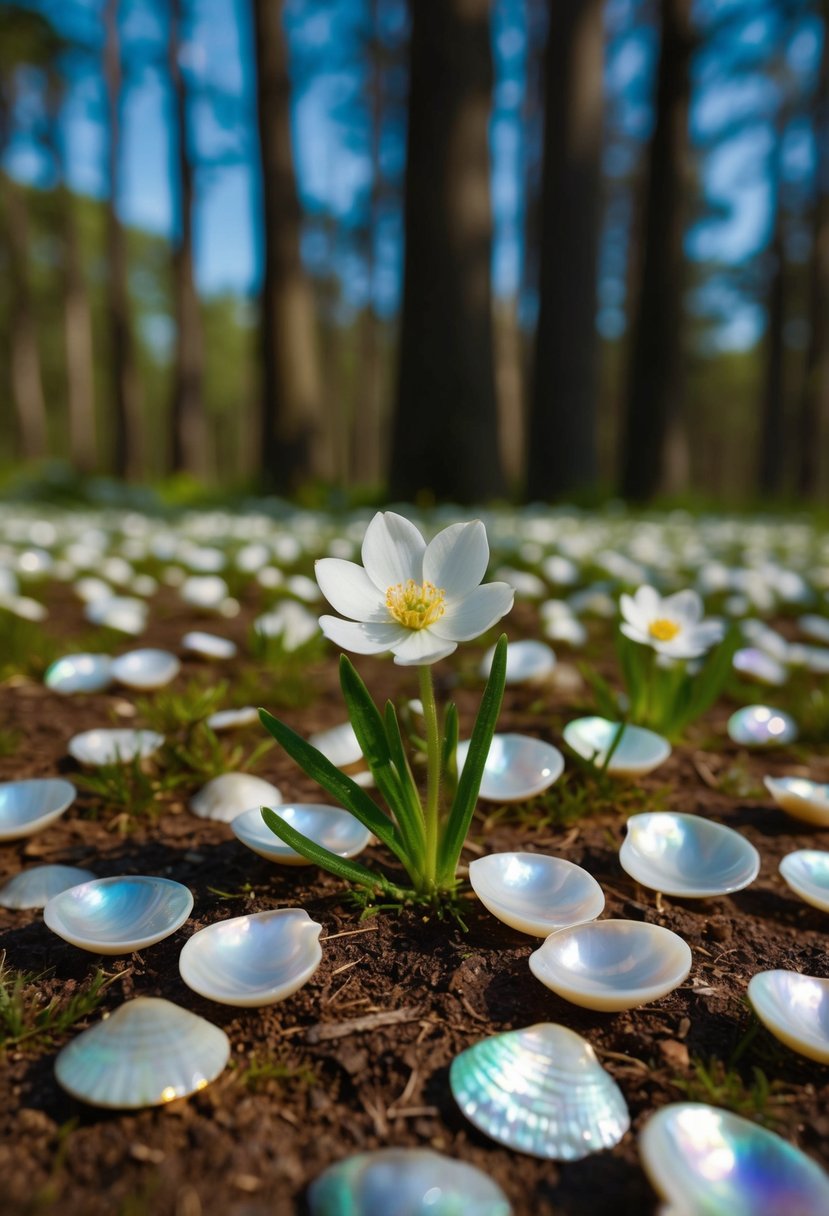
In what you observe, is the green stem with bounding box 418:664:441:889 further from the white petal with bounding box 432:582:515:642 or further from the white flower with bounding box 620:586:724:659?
the white flower with bounding box 620:586:724:659

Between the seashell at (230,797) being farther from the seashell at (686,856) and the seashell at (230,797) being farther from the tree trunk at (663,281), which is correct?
the tree trunk at (663,281)

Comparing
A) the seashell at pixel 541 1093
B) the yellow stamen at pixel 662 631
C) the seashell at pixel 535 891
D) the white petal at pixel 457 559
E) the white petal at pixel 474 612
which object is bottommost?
the seashell at pixel 541 1093

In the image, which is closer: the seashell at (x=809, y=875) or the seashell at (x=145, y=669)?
the seashell at (x=809, y=875)

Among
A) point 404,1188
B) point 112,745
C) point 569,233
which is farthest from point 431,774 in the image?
point 569,233

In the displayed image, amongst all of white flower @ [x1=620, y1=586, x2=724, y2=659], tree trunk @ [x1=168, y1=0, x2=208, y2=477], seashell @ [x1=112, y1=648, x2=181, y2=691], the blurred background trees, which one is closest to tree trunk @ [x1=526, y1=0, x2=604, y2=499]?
the blurred background trees

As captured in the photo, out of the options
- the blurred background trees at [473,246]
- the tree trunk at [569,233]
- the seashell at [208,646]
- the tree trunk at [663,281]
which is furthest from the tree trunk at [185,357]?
the seashell at [208,646]
